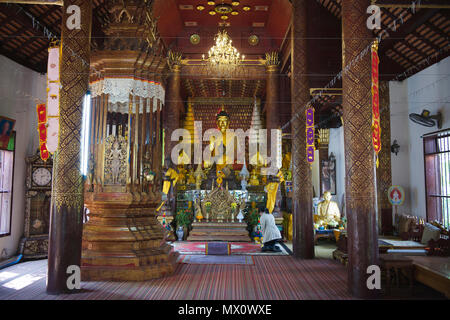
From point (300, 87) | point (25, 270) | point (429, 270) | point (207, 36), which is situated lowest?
point (25, 270)

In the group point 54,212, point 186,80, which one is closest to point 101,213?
point 54,212

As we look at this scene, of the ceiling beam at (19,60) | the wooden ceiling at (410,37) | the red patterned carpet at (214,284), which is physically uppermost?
the wooden ceiling at (410,37)

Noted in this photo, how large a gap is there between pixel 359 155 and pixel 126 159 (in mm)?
4037

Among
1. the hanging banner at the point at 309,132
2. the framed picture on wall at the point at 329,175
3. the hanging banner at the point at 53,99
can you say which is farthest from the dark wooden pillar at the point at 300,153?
the framed picture on wall at the point at 329,175

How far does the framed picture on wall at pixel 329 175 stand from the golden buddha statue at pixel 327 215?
14.6 feet

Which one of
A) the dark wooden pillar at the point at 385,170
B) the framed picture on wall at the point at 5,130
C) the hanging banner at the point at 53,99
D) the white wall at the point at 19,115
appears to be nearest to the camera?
the hanging banner at the point at 53,99

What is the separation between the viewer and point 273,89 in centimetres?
1187

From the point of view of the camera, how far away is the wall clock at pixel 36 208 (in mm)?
7254

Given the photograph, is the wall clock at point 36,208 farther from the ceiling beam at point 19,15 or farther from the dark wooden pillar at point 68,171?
the dark wooden pillar at point 68,171

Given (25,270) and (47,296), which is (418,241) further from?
(25,270)

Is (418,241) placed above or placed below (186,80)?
below

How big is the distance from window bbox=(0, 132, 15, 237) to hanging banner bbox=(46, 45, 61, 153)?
9.87 feet

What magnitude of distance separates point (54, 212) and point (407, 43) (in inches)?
362

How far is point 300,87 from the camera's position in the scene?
7.82 m
